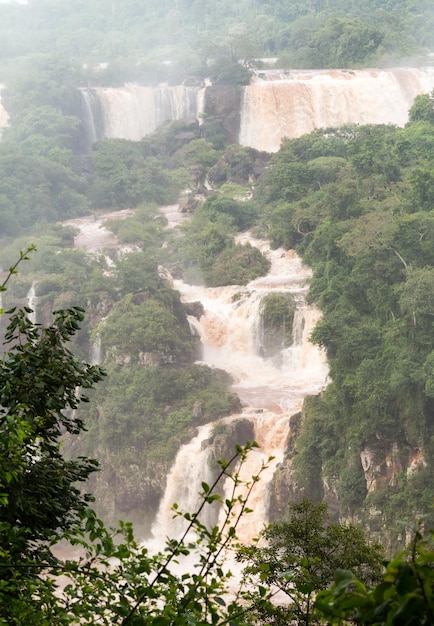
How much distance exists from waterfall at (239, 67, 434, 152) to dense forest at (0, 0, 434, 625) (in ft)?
5.25

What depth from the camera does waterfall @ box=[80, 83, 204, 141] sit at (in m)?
46.4

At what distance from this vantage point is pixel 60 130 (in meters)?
43.5

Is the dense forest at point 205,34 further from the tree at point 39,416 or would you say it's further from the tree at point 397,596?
the tree at point 397,596

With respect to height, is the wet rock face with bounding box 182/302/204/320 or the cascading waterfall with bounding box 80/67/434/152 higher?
the cascading waterfall with bounding box 80/67/434/152

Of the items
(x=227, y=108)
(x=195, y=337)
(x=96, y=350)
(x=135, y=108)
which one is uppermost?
(x=135, y=108)

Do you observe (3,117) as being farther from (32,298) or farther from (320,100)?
(32,298)

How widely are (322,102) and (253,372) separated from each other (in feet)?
69.0

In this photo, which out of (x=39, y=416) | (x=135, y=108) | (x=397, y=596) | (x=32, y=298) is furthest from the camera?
(x=135, y=108)

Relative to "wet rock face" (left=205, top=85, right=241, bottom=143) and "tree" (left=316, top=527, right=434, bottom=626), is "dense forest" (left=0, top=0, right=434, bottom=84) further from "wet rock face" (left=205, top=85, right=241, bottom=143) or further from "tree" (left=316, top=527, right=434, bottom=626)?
"tree" (left=316, top=527, right=434, bottom=626)

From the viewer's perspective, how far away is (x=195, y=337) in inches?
1054

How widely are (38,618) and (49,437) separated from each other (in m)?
1.96

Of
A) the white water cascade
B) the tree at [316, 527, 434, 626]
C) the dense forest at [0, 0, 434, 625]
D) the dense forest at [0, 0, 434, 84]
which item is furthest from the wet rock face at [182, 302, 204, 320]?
the tree at [316, 527, 434, 626]

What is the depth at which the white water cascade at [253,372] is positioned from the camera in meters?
21.5

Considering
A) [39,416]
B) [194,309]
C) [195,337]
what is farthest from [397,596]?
[194,309]
